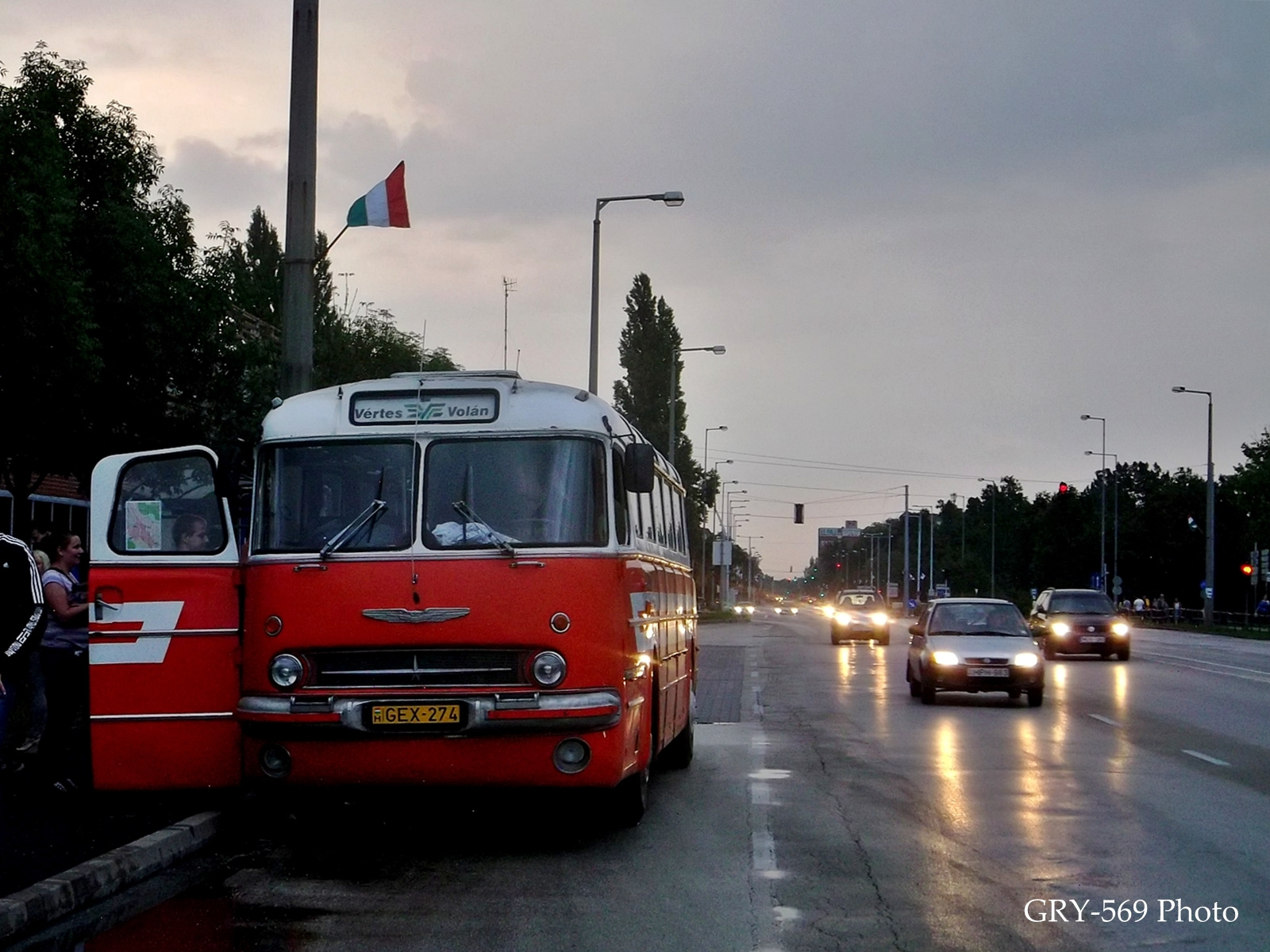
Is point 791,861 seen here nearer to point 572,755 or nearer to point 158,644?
point 572,755

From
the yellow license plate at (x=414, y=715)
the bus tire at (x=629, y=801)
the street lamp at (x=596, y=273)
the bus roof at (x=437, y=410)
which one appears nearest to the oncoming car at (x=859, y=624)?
the street lamp at (x=596, y=273)

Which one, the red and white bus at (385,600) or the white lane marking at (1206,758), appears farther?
the white lane marking at (1206,758)

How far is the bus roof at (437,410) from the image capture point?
10.2 metres

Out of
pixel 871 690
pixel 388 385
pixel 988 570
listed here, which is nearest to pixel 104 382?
pixel 871 690

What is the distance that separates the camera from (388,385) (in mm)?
10438

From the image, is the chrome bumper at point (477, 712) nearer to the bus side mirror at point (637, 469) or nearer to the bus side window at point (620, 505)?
the bus side window at point (620, 505)

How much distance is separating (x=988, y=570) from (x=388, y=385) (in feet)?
488

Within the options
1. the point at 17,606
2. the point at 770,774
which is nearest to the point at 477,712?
the point at 17,606

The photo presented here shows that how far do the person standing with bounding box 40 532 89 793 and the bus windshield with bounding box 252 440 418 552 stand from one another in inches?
118

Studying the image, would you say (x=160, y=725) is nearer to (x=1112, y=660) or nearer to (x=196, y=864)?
(x=196, y=864)

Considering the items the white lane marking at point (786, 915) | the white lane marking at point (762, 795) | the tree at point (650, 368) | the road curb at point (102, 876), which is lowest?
the white lane marking at point (762, 795)

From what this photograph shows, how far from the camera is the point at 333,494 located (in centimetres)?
1009

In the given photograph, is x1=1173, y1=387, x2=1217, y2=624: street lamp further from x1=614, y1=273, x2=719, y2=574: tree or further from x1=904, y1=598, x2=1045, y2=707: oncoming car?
x1=904, y1=598, x2=1045, y2=707: oncoming car

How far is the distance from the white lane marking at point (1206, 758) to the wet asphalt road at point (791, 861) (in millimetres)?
64
